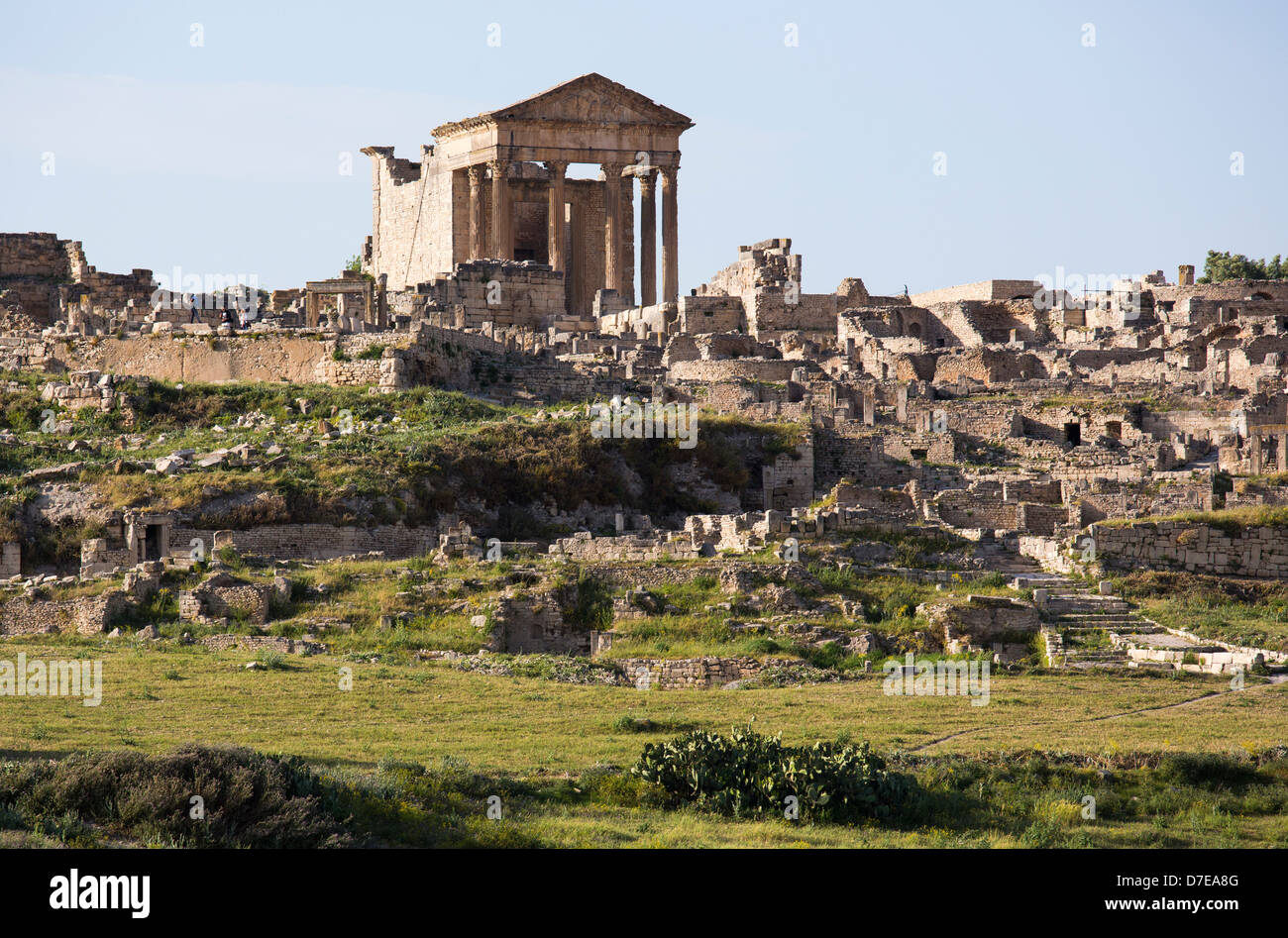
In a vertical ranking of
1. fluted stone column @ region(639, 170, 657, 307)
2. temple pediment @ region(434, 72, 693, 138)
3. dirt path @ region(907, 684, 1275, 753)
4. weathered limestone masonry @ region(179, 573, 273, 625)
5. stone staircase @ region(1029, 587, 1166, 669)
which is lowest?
dirt path @ region(907, 684, 1275, 753)

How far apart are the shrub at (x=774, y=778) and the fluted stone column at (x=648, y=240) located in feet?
154

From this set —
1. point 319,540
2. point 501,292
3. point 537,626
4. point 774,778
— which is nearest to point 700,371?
point 501,292

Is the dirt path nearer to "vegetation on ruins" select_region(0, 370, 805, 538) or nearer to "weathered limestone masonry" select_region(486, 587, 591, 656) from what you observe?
"weathered limestone masonry" select_region(486, 587, 591, 656)

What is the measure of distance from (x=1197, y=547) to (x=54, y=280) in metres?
42.3

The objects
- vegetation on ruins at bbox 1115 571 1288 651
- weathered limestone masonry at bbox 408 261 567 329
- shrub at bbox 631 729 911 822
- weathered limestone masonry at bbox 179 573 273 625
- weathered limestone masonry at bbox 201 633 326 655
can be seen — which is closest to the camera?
shrub at bbox 631 729 911 822

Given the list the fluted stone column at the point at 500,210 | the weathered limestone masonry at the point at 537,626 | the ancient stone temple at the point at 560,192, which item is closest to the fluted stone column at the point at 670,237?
the ancient stone temple at the point at 560,192

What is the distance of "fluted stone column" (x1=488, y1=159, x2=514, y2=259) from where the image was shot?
2496 inches

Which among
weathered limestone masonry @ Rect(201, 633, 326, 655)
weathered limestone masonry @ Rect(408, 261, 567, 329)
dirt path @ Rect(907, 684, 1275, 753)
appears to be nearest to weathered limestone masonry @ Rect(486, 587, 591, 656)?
weathered limestone masonry @ Rect(201, 633, 326, 655)

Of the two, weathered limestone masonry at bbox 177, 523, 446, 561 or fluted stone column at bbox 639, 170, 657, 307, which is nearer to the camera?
weathered limestone masonry at bbox 177, 523, 446, 561

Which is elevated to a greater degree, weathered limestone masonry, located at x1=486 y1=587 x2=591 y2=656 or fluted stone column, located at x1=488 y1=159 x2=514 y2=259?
fluted stone column, located at x1=488 y1=159 x2=514 y2=259

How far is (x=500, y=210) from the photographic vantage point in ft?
209

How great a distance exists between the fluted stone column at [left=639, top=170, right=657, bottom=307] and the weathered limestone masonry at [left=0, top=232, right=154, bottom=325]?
1637 cm

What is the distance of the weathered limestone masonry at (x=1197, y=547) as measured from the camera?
32.5m
